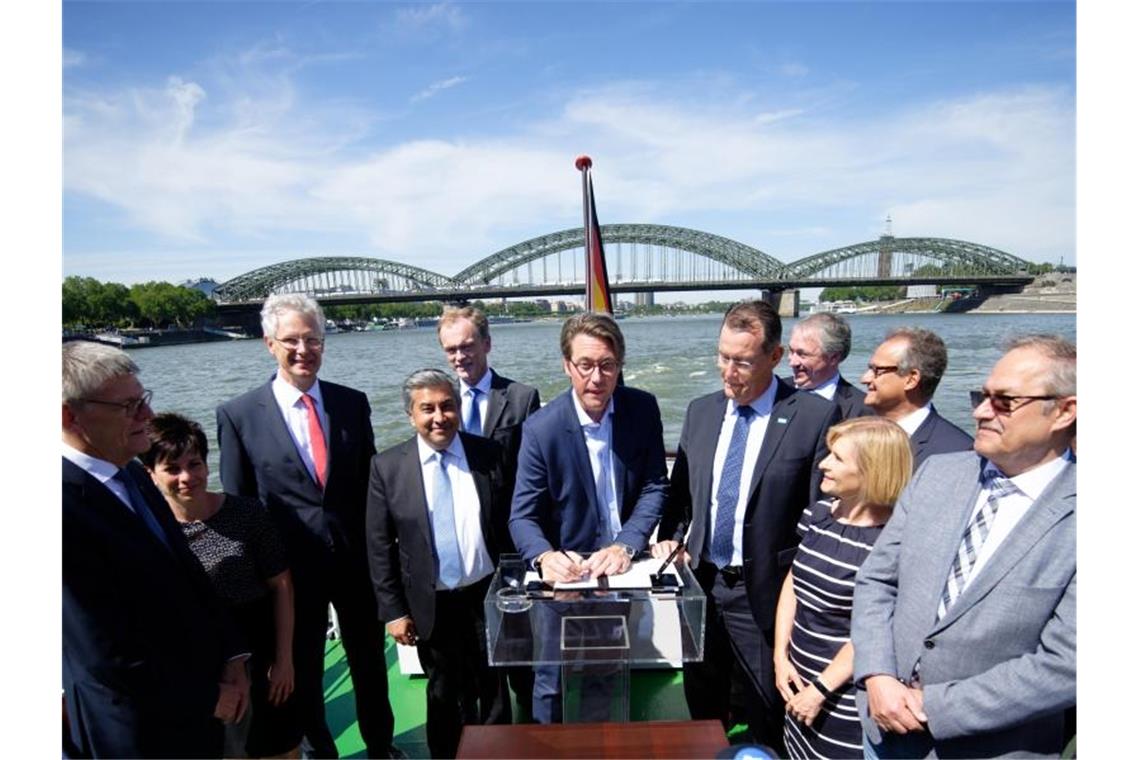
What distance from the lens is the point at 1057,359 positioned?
134 centimetres

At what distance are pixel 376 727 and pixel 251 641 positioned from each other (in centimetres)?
71

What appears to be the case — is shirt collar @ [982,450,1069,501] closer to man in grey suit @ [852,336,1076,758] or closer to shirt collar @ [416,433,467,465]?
man in grey suit @ [852,336,1076,758]

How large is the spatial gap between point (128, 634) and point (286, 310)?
1294mm

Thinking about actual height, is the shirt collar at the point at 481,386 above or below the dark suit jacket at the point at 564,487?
above

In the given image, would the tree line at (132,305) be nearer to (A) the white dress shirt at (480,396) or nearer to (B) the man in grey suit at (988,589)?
(A) the white dress shirt at (480,396)

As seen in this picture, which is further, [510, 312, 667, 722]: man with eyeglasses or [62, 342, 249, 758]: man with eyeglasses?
[510, 312, 667, 722]: man with eyeglasses

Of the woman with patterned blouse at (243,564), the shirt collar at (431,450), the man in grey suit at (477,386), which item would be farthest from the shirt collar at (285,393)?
the man in grey suit at (477,386)

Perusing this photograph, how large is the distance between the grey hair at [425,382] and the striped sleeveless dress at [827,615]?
131 cm

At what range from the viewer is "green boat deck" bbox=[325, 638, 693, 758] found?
272 cm

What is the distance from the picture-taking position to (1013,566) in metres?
1.33

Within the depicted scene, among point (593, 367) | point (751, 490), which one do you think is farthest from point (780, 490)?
point (593, 367)

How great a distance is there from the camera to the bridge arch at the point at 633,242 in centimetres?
7375

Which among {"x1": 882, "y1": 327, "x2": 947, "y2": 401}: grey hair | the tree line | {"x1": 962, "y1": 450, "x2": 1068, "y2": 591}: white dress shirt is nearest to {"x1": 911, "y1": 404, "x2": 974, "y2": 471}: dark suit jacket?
{"x1": 882, "y1": 327, "x2": 947, "y2": 401}: grey hair

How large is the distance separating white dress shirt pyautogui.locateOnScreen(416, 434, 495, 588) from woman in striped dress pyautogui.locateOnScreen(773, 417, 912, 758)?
110 centimetres
